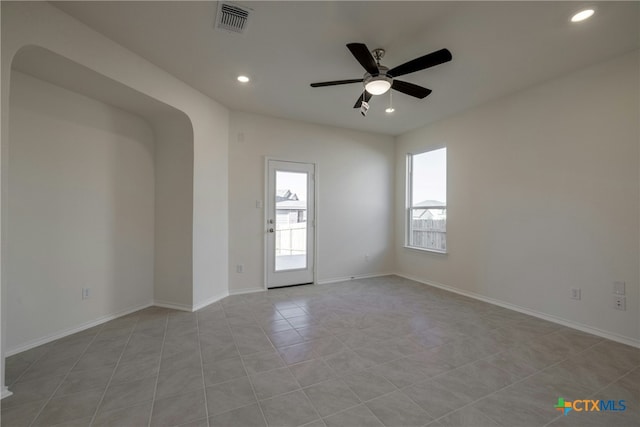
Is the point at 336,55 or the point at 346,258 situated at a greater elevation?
the point at 336,55

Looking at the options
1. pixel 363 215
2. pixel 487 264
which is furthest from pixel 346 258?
pixel 487 264

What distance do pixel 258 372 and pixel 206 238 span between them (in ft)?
6.55

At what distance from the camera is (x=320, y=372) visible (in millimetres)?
2031

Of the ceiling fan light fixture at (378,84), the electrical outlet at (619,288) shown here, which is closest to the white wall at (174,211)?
the ceiling fan light fixture at (378,84)

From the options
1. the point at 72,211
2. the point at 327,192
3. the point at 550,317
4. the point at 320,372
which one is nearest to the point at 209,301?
the point at 72,211

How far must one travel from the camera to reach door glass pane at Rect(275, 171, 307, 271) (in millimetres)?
4273

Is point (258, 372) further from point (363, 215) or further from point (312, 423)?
point (363, 215)

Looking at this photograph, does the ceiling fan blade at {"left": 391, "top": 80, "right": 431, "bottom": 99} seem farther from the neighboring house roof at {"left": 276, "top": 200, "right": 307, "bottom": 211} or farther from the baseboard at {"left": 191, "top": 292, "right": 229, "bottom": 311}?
the baseboard at {"left": 191, "top": 292, "right": 229, "bottom": 311}

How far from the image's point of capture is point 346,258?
15.8ft

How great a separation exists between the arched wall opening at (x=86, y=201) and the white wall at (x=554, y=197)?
390 centimetres

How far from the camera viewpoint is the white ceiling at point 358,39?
198 cm

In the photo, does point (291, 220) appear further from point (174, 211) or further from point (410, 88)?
point (410, 88)

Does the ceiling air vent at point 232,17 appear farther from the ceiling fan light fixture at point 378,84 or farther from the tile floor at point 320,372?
the tile floor at point 320,372

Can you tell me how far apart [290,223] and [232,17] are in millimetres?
2877
